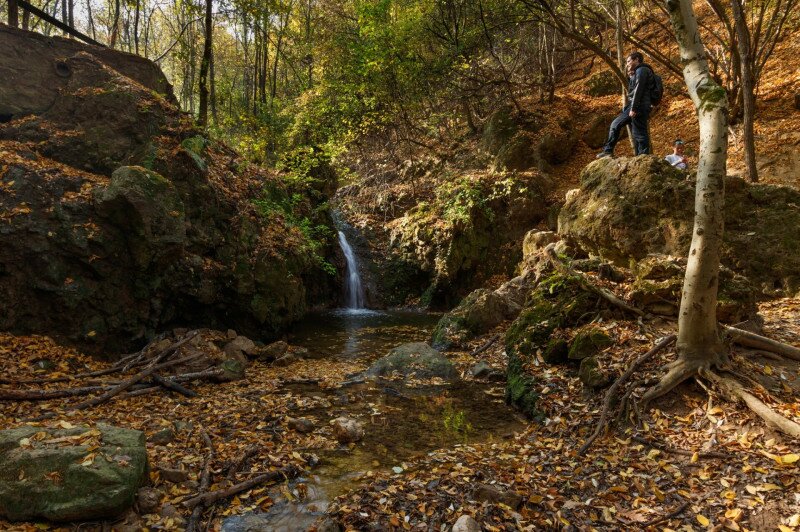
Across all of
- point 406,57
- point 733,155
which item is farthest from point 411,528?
point 406,57

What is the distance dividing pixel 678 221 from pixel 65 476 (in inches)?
390

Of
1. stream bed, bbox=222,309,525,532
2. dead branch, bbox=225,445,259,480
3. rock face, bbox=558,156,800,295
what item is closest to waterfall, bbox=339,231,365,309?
stream bed, bbox=222,309,525,532

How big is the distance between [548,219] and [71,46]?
51.3 feet

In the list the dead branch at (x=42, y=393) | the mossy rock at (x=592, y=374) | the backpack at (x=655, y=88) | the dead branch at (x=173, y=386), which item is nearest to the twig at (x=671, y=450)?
the mossy rock at (x=592, y=374)

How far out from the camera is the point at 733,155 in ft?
46.8

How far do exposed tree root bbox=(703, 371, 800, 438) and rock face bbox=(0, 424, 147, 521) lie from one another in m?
6.04

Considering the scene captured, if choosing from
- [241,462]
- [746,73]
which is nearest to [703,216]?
[241,462]

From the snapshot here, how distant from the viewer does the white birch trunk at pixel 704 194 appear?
184 inches

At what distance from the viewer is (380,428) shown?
622cm

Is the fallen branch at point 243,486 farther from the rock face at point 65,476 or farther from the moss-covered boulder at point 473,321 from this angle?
the moss-covered boulder at point 473,321

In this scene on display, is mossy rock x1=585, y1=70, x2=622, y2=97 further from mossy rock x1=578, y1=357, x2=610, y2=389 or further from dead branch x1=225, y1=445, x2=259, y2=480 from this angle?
dead branch x1=225, y1=445, x2=259, y2=480

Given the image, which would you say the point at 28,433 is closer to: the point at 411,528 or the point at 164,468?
the point at 164,468

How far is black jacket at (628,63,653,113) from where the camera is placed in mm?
8828

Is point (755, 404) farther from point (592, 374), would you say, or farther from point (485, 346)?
point (485, 346)
